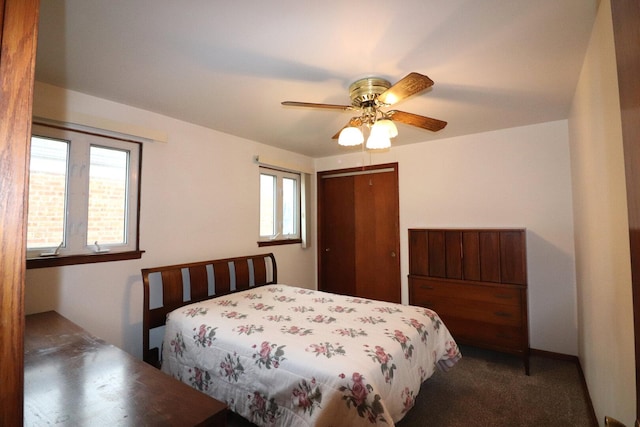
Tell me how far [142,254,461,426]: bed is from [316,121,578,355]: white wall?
1443mm

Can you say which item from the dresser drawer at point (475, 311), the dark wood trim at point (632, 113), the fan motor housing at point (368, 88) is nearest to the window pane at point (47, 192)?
the fan motor housing at point (368, 88)

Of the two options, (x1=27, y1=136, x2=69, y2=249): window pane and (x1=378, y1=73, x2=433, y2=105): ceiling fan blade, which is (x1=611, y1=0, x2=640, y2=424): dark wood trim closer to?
(x1=378, y1=73, x2=433, y2=105): ceiling fan blade

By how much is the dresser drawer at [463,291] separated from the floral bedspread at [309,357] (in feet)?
2.51

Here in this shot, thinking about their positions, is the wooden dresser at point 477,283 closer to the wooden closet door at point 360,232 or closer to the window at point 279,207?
the wooden closet door at point 360,232

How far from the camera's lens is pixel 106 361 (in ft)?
4.30

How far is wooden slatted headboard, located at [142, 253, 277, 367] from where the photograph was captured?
2.30 metres

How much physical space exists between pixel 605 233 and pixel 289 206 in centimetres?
331

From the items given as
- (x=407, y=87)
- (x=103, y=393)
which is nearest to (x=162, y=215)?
(x=103, y=393)

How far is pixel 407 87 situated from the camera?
1.59 m

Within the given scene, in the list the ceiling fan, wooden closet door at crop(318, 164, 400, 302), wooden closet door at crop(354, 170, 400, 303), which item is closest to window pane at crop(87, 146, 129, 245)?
the ceiling fan

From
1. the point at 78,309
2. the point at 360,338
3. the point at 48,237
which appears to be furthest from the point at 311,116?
the point at 78,309

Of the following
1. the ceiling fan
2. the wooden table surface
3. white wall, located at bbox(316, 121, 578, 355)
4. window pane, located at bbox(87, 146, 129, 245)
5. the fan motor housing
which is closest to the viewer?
the wooden table surface

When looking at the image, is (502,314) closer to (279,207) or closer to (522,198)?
(522,198)

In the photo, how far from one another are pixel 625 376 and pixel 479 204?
7.24 feet
